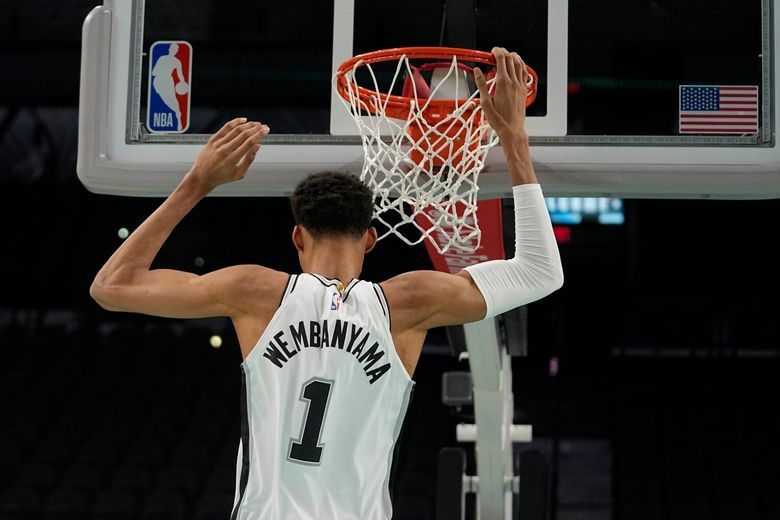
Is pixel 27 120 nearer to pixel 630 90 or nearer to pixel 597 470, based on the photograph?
pixel 597 470

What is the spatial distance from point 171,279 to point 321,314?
1.11 feet

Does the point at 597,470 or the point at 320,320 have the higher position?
the point at 320,320

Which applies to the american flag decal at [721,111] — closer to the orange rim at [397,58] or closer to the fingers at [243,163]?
the orange rim at [397,58]

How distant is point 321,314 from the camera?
2.44 meters

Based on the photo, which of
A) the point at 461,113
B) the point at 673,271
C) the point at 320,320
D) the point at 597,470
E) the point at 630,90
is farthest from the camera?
the point at 673,271

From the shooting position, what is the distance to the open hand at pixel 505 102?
8.54ft

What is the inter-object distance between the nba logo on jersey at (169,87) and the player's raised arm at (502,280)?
132cm

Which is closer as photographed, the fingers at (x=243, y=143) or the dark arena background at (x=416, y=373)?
the fingers at (x=243, y=143)

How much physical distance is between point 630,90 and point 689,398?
649cm

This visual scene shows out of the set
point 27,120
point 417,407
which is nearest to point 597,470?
point 417,407

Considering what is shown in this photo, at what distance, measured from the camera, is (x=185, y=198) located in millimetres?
2518

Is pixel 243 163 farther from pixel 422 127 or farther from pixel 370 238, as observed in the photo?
pixel 422 127

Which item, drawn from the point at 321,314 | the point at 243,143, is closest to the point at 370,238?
the point at 321,314

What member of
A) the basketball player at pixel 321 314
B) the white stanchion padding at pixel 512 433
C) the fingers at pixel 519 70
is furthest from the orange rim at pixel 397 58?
the white stanchion padding at pixel 512 433
